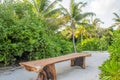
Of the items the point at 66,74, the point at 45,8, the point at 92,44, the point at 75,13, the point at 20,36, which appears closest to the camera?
the point at 66,74

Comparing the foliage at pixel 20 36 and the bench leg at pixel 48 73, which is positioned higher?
the foliage at pixel 20 36

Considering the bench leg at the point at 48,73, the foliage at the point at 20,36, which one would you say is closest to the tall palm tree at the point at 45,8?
the foliage at the point at 20,36

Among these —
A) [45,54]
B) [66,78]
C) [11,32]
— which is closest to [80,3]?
[45,54]

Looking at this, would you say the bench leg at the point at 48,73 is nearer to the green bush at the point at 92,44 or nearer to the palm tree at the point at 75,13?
the palm tree at the point at 75,13

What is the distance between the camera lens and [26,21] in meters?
7.48

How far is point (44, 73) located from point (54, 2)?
7971 mm

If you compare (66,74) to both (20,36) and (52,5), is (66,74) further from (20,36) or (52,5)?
(52,5)

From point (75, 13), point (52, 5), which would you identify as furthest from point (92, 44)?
point (52, 5)

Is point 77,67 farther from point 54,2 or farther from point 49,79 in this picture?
point 54,2

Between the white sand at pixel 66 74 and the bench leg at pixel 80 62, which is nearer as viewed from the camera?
the white sand at pixel 66 74

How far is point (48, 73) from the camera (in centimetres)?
532

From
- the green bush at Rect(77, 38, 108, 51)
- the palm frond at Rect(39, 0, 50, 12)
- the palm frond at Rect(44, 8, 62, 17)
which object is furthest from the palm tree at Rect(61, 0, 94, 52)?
the green bush at Rect(77, 38, 108, 51)

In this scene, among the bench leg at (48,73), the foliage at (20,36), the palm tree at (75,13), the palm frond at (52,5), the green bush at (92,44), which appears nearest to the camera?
the bench leg at (48,73)

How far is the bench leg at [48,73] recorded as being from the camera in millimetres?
5090
